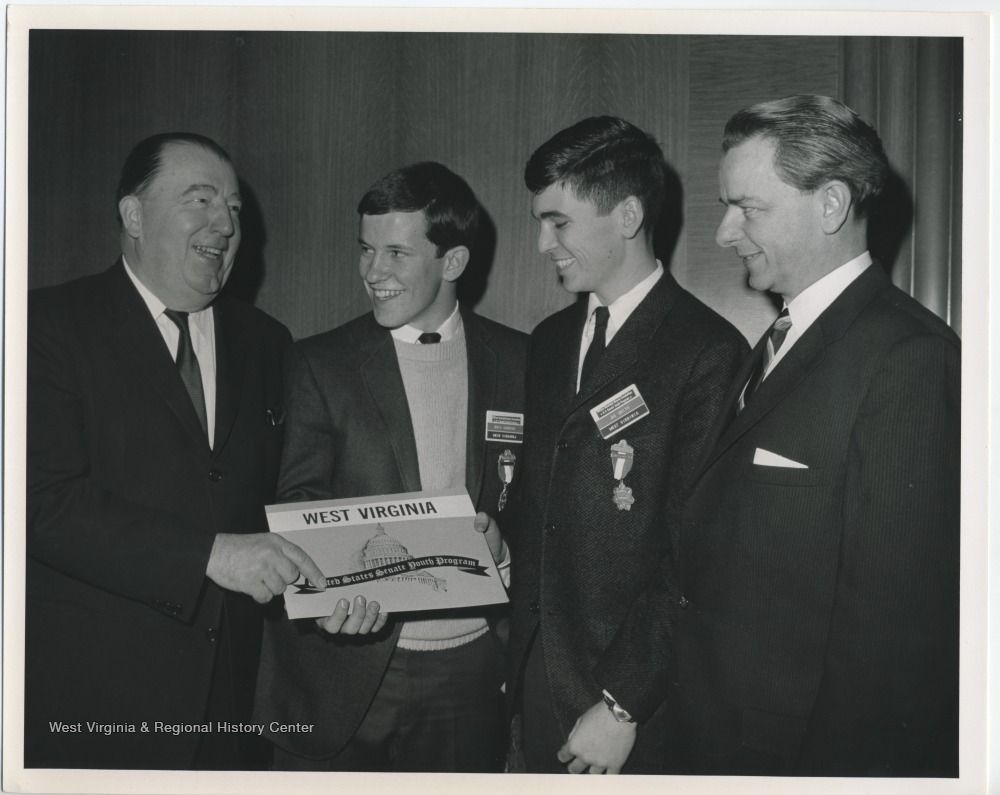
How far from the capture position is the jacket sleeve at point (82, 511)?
2.35 meters

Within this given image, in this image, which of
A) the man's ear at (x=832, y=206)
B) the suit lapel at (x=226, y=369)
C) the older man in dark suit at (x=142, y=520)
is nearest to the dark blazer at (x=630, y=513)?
the man's ear at (x=832, y=206)

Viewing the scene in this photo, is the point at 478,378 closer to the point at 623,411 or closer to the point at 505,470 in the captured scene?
the point at 505,470

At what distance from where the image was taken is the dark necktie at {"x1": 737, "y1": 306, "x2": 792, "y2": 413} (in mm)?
2211

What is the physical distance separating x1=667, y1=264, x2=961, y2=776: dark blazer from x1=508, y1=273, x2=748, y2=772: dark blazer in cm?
7

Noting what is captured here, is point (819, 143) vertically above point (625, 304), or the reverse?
point (819, 143)

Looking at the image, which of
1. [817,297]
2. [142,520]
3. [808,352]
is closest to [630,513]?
[808,352]

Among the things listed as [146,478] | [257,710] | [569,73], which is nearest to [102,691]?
[257,710]

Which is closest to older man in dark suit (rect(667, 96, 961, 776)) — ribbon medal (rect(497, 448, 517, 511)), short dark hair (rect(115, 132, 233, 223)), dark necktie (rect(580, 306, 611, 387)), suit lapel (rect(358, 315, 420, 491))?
dark necktie (rect(580, 306, 611, 387))

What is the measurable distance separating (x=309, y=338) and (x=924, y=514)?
162cm

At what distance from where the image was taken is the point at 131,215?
2.45 m

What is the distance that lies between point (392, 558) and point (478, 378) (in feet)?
1.74

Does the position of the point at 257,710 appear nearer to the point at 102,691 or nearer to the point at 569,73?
the point at 102,691

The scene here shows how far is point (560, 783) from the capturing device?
2365 millimetres

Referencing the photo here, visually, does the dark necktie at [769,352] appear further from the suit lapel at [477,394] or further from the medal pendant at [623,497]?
the suit lapel at [477,394]
